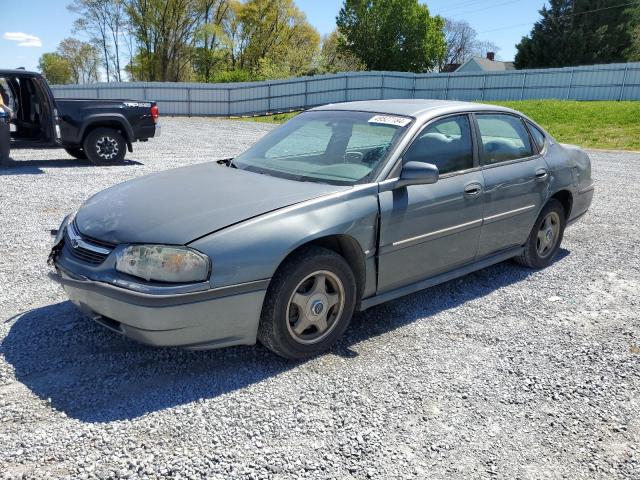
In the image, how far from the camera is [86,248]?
3.17 m

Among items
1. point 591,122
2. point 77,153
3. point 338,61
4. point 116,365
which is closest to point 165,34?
point 338,61

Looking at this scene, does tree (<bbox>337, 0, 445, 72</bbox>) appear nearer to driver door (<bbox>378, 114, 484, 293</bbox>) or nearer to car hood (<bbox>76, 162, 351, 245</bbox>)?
driver door (<bbox>378, 114, 484, 293</bbox>)

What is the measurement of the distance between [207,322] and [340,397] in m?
0.84

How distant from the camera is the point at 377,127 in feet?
13.4

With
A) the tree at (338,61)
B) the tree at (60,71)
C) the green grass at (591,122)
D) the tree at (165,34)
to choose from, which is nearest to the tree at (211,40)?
the tree at (165,34)

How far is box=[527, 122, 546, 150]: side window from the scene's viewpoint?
16.9ft

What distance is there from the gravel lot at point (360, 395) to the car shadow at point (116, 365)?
12mm

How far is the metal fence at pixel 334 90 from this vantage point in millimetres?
26609

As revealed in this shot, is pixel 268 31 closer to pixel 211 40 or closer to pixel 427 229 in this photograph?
pixel 211 40

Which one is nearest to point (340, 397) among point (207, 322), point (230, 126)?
point (207, 322)

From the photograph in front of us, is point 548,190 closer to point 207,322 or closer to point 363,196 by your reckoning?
point 363,196

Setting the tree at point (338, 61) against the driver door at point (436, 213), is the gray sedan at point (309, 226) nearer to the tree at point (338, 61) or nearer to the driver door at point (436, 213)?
the driver door at point (436, 213)

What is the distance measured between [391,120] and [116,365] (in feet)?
8.40

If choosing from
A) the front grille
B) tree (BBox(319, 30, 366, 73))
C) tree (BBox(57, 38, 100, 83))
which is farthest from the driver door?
tree (BBox(57, 38, 100, 83))
